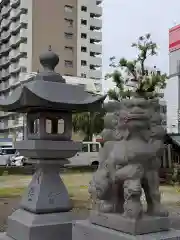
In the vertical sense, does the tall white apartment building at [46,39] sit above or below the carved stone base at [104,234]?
above

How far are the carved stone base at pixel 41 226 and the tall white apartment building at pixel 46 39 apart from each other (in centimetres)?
3523

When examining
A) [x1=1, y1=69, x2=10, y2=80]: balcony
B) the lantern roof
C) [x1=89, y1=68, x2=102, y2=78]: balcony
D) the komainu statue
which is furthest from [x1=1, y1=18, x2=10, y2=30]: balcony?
the komainu statue

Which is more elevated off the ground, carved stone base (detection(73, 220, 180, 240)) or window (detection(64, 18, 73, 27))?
window (detection(64, 18, 73, 27))

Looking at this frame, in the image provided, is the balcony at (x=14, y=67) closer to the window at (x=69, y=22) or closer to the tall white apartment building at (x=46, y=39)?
the tall white apartment building at (x=46, y=39)

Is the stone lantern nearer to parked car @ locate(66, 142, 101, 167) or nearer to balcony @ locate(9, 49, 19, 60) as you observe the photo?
parked car @ locate(66, 142, 101, 167)

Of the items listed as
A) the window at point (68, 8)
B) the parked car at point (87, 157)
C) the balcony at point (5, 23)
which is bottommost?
the parked car at point (87, 157)

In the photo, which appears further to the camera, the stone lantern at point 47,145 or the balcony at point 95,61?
the balcony at point 95,61

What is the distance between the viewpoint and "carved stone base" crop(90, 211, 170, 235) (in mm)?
3295

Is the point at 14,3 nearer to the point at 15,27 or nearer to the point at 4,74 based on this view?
the point at 15,27

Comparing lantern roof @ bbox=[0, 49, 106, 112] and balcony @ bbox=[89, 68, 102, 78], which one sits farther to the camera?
balcony @ bbox=[89, 68, 102, 78]

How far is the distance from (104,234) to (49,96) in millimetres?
1995

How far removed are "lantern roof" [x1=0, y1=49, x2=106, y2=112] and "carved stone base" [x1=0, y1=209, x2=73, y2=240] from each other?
1.42m

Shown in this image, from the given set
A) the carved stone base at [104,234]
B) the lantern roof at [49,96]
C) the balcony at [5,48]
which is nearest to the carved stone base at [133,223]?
the carved stone base at [104,234]

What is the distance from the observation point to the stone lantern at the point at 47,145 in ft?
A: 15.6
